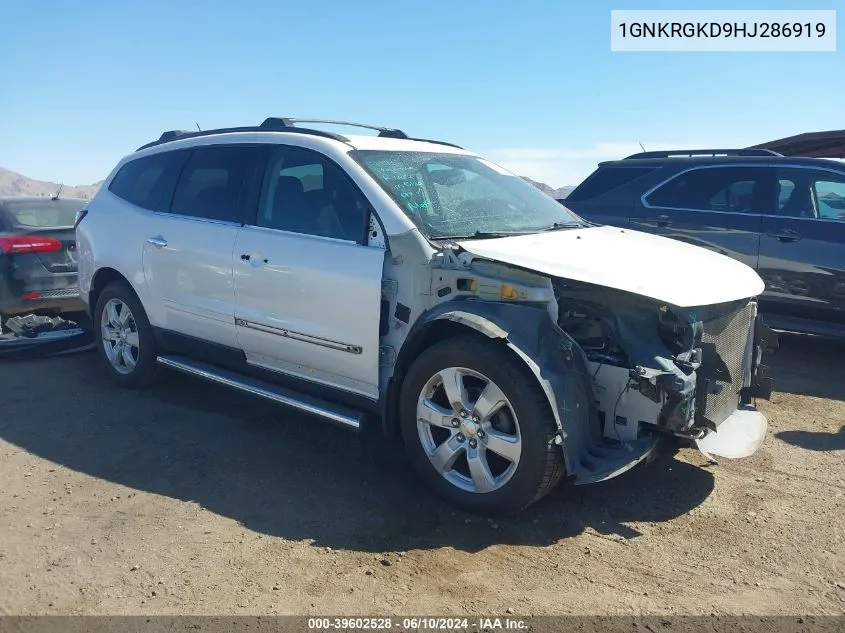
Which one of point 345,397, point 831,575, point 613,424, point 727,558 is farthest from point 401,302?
point 831,575

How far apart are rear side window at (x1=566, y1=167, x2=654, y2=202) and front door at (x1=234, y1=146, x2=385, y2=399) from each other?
4.31 meters

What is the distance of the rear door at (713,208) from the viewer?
6840mm

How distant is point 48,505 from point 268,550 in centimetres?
138

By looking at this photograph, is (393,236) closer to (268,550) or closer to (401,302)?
(401,302)

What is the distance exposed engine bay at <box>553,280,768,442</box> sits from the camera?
3381 millimetres

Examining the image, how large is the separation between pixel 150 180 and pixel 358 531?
3.54 metres

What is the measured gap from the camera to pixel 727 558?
3283 mm

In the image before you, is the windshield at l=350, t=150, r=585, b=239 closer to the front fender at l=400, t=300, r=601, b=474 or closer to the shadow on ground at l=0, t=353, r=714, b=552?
the front fender at l=400, t=300, r=601, b=474

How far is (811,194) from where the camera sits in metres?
6.65

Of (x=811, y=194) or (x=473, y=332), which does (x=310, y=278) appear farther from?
(x=811, y=194)

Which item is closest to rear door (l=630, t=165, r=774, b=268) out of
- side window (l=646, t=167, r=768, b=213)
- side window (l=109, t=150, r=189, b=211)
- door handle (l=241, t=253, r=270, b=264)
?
side window (l=646, t=167, r=768, b=213)

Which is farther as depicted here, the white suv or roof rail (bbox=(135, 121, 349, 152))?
roof rail (bbox=(135, 121, 349, 152))

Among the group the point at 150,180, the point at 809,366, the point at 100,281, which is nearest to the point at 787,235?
the point at 809,366

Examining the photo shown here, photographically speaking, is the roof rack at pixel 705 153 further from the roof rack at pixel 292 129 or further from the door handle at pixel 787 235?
the roof rack at pixel 292 129
